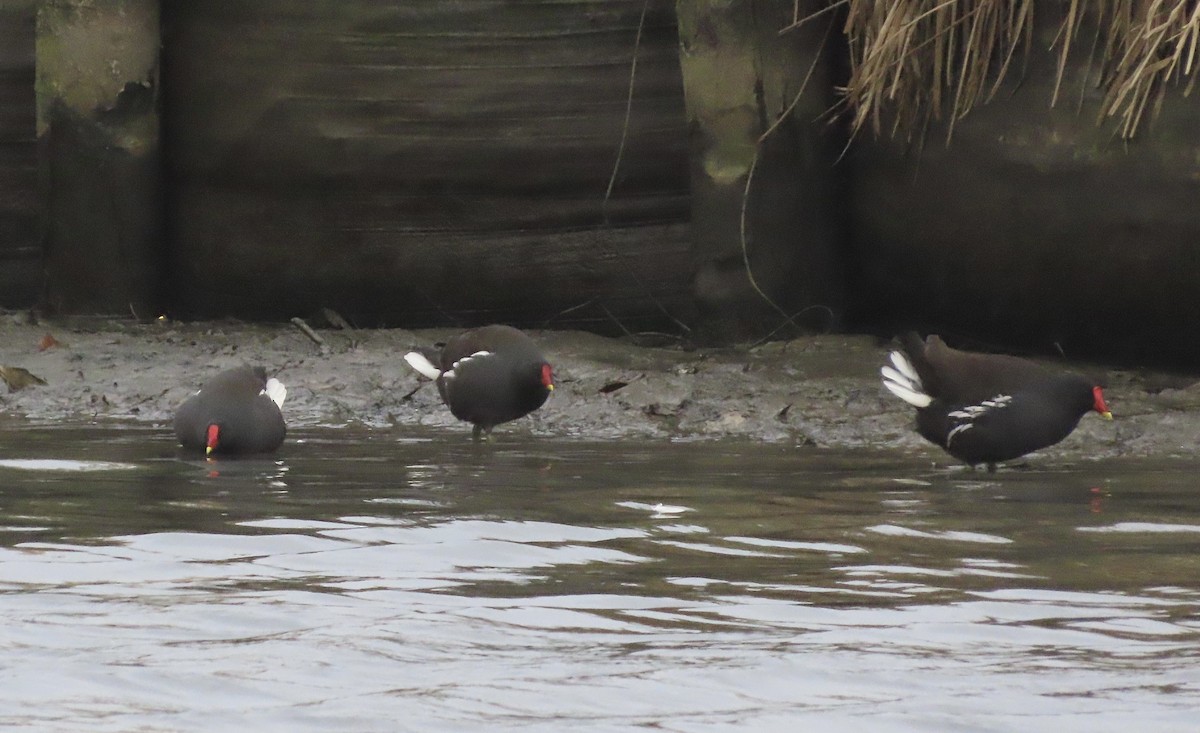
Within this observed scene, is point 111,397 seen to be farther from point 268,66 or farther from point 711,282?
point 711,282

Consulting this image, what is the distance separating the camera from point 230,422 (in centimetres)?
779

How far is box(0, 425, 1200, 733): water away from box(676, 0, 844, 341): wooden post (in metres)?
2.24

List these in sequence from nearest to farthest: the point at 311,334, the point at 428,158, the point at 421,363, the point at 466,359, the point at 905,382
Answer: the point at 905,382
the point at 466,359
the point at 421,363
the point at 311,334
the point at 428,158

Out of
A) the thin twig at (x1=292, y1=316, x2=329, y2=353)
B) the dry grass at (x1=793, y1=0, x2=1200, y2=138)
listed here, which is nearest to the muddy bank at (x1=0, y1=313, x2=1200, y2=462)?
the thin twig at (x1=292, y1=316, x2=329, y2=353)

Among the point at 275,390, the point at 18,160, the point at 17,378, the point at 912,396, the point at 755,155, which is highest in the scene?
the point at 755,155

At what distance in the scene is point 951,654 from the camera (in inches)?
168

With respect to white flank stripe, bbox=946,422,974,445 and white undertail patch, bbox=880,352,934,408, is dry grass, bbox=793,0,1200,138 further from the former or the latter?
white flank stripe, bbox=946,422,974,445

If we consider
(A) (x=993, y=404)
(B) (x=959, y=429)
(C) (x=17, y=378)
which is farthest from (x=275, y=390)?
(A) (x=993, y=404)

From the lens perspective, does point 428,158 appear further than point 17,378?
Yes

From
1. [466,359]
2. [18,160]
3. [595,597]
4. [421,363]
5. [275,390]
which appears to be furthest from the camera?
[18,160]

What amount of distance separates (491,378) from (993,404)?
6.97ft

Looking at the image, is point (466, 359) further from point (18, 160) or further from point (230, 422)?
point (18, 160)

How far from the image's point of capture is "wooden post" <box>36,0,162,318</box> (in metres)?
10.3

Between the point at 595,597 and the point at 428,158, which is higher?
the point at 428,158
